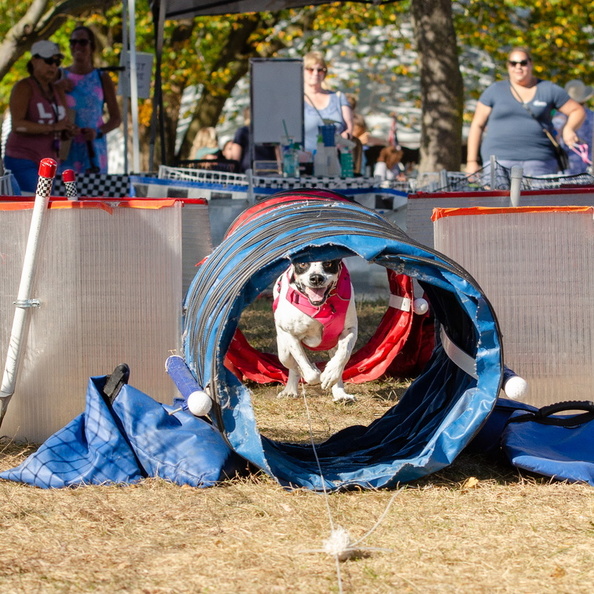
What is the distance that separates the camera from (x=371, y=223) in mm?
4457

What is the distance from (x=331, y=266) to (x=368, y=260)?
179cm

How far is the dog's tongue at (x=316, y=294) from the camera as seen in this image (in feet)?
19.3

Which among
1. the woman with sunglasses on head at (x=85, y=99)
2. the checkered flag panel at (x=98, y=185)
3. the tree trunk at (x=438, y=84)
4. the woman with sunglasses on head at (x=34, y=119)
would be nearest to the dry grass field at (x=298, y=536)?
the woman with sunglasses on head at (x=34, y=119)

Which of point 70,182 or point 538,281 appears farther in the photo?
point 70,182

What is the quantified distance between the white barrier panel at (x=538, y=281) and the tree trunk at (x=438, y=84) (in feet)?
26.5

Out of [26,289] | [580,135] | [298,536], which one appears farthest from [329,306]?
[580,135]

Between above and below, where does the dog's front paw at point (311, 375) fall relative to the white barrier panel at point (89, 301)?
below

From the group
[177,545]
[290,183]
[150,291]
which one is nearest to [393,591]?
[177,545]

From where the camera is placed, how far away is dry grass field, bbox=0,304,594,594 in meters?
3.23

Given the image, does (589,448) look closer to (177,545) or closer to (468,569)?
(468,569)

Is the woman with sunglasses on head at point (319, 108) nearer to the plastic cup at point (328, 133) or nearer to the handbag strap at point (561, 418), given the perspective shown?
the plastic cup at point (328, 133)

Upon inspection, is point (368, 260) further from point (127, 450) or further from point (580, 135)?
point (580, 135)

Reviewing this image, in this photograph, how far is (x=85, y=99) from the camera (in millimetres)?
10023

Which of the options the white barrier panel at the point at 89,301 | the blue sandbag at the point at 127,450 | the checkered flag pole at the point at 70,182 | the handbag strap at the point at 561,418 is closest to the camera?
the blue sandbag at the point at 127,450
